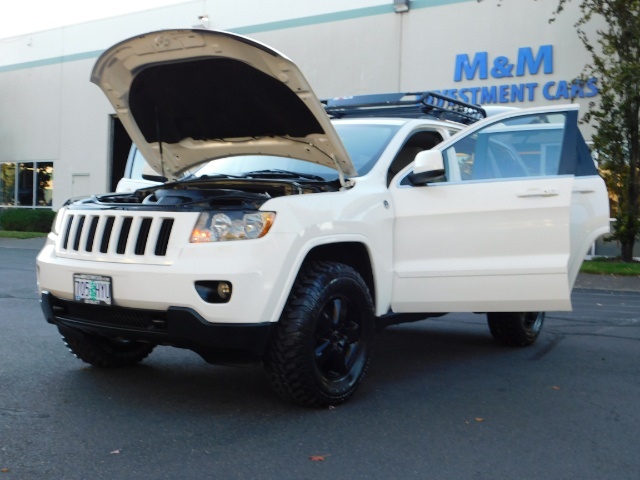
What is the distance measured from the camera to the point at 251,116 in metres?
5.67

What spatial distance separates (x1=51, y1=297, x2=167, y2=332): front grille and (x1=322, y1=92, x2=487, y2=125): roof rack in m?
3.10

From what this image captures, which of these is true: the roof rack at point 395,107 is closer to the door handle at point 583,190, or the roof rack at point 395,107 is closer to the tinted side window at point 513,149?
the tinted side window at point 513,149

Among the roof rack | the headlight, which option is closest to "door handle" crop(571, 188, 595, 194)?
the roof rack

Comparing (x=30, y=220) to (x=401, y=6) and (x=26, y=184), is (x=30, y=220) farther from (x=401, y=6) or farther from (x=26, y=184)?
(x=401, y=6)

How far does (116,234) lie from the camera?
4840 millimetres

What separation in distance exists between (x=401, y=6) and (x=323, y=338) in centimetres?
1847

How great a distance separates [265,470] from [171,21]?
82.2 ft

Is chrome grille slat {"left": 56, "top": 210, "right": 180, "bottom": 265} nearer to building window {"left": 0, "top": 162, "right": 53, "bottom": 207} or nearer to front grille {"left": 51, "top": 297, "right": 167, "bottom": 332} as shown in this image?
front grille {"left": 51, "top": 297, "right": 167, "bottom": 332}

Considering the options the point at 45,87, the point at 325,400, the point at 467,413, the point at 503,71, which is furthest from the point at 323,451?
the point at 45,87

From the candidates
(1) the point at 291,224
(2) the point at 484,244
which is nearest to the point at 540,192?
(2) the point at 484,244

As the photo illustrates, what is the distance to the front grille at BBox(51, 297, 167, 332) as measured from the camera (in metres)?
4.63

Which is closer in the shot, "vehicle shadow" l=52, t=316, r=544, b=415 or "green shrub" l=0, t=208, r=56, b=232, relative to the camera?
"vehicle shadow" l=52, t=316, r=544, b=415

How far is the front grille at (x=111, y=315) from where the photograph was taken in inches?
182

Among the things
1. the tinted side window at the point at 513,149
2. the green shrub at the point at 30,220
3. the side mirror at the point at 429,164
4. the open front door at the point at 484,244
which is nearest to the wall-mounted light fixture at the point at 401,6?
the green shrub at the point at 30,220
